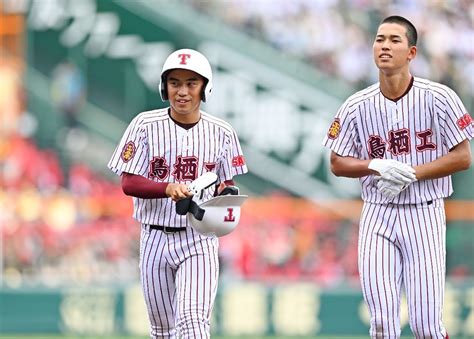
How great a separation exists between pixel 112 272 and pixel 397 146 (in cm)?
996

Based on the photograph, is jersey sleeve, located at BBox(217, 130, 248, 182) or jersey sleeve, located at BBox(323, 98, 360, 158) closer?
jersey sleeve, located at BBox(323, 98, 360, 158)

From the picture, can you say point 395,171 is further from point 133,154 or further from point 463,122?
point 133,154

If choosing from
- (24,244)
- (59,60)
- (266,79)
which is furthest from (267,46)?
(24,244)

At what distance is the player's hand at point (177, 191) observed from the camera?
723 centimetres

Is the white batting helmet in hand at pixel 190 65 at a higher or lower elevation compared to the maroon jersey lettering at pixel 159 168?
higher

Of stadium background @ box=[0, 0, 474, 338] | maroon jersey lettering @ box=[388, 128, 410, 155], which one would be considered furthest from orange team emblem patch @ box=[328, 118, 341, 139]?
stadium background @ box=[0, 0, 474, 338]

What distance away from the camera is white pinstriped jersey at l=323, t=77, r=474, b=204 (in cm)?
748

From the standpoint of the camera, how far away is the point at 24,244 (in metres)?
16.9

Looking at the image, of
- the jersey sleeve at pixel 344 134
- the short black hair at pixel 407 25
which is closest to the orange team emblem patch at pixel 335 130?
the jersey sleeve at pixel 344 134

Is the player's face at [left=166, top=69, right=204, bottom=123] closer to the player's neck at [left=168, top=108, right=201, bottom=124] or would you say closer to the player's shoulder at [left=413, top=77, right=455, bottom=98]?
the player's neck at [left=168, top=108, right=201, bottom=124]

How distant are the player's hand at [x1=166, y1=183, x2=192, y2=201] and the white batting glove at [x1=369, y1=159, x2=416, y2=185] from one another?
1.12m

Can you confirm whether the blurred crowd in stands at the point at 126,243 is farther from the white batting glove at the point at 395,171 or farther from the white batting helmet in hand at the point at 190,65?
the white batting glove at the point at 395,171

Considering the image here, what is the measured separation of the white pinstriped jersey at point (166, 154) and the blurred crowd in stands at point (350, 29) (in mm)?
10442

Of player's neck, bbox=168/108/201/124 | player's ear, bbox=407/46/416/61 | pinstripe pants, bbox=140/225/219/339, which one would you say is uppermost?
player's ear, bbox=407/46/416/61
